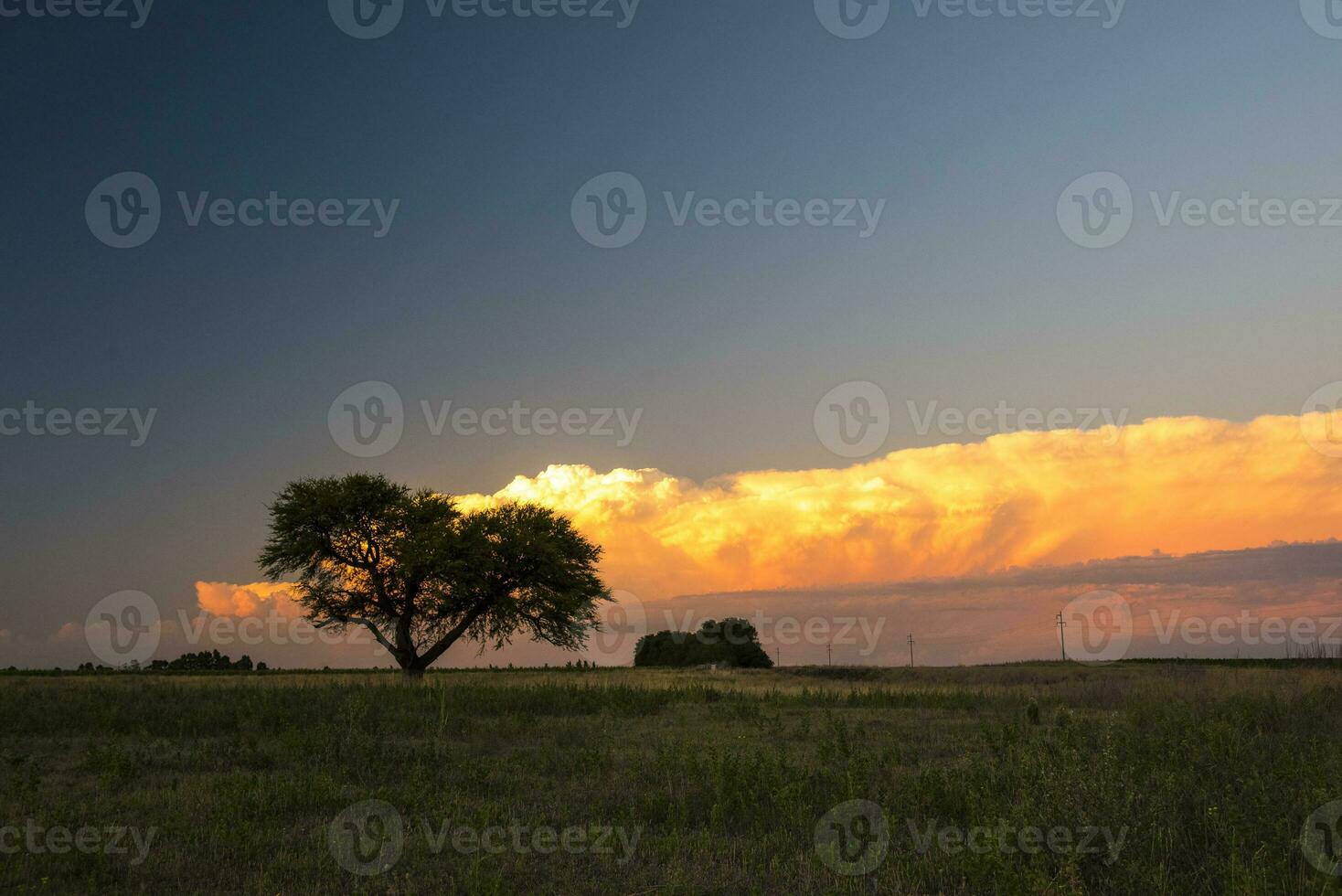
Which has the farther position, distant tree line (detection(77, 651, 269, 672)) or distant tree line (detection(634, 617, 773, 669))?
distant tree line (detection(634, 617, 773, 669))

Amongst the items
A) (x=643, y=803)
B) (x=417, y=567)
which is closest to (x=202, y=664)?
(x=417, y=567)

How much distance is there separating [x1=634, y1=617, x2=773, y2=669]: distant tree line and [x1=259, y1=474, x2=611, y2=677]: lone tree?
4656 cm

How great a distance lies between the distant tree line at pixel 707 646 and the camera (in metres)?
90.0

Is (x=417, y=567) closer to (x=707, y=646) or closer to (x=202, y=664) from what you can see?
(x=202, y=664)

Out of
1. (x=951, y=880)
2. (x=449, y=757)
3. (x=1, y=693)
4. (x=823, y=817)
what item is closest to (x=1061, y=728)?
(x=823, y=817)

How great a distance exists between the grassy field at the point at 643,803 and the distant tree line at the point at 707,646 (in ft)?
238

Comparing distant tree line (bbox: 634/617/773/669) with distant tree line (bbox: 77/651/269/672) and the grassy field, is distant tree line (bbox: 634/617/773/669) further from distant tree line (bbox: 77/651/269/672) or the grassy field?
the grassy field

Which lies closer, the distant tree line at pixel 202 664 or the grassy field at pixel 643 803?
the grassy field at pixel 643 803

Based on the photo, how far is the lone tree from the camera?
139 feet

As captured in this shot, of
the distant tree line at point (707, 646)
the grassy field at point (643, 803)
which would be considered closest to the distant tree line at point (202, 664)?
the grassy field at point (643, 803)

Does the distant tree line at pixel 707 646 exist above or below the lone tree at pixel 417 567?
below

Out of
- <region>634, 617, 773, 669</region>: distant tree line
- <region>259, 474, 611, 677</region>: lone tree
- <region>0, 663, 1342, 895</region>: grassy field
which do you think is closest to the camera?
<region>0, 663, 1342, 895</region>: grassy field

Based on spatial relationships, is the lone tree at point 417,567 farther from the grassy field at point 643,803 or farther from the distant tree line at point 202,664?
the grassy field at point 643,803

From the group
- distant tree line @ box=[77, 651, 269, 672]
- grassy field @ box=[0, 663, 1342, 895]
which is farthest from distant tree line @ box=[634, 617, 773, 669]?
grassy field @ box=[0, 663, 1342, 895]
